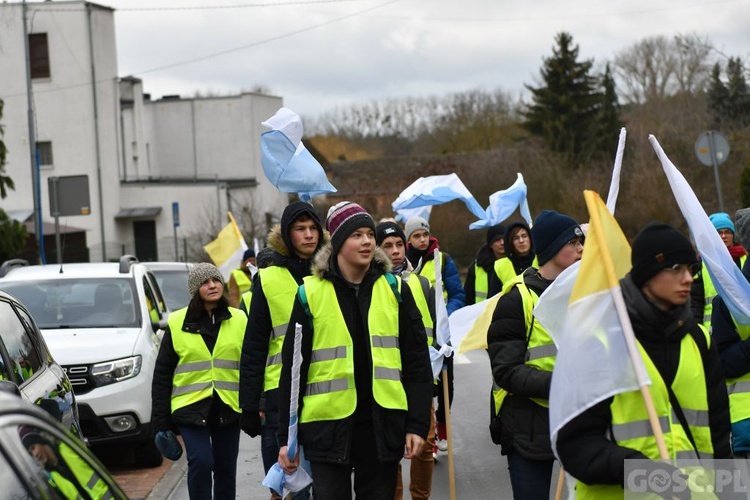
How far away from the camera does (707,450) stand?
155 inches

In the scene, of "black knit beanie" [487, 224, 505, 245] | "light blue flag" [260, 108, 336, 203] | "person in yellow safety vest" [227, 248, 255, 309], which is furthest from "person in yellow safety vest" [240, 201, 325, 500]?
"person in yellow safety vest" [227, 248, 255, 309]

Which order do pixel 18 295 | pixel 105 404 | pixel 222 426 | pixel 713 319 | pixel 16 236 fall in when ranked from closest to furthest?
pixel 713 319, pixel 222 426, pixel 105 404, pixel 18 295, pixel 16 236

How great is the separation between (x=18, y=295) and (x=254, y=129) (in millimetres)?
43265

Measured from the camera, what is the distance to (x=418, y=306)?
6.86 m

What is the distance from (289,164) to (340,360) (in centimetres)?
322

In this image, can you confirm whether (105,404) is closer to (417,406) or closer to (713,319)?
(417,406)

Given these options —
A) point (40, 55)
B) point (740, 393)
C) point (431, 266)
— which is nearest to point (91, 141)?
point (40, 55)

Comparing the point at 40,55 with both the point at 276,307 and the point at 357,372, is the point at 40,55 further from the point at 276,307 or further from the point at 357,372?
the point at 357,372

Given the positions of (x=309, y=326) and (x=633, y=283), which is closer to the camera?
(x=633, y=283)

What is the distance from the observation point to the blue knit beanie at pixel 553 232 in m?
5.54

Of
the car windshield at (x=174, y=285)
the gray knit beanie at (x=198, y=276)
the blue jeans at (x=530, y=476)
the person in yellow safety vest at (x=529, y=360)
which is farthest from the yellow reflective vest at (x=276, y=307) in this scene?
the car windshield at (x=174, y=285)

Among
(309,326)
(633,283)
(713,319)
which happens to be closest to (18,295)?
(309,326)

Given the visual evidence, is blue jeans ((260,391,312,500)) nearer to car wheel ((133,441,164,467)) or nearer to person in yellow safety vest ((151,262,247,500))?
person in yellow safety vest ((151,262,247,500))

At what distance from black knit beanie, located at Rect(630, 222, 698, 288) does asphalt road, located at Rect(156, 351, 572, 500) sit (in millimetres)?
4939
